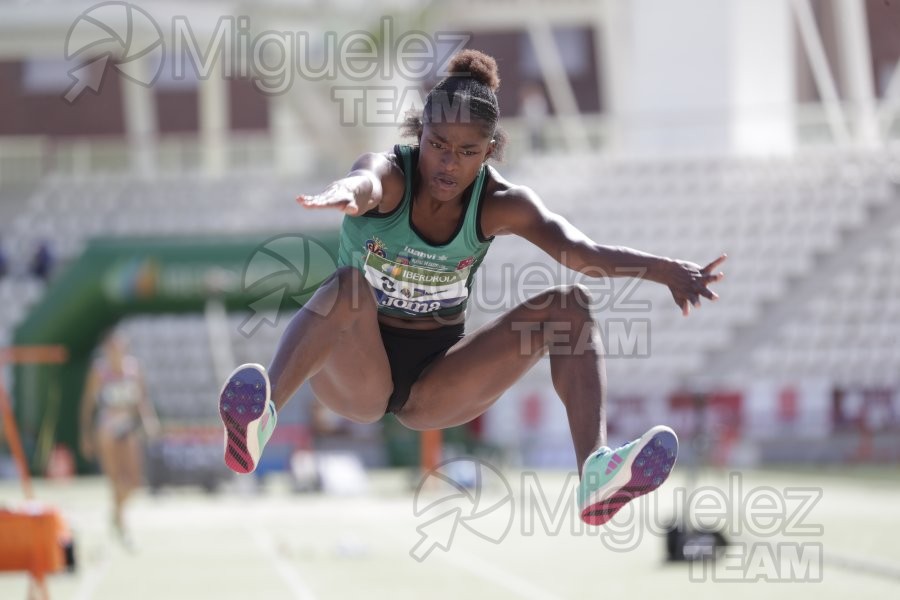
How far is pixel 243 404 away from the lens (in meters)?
4.32

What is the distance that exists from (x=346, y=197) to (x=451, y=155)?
2.05ft

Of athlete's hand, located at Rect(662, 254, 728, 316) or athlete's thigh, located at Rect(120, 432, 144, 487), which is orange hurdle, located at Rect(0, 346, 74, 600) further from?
athlete's thigh, located at Rect(120, 432, 144, 487)

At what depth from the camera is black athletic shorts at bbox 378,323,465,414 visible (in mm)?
5109

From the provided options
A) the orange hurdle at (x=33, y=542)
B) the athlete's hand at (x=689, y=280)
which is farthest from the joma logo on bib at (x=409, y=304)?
the orange hurdle at (x=33, y=542)

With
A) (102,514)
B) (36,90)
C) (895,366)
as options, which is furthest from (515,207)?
(36,90)

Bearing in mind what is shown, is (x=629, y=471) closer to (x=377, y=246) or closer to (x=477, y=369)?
(x=477, y=369)

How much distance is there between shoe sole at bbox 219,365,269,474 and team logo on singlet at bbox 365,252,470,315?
67cm

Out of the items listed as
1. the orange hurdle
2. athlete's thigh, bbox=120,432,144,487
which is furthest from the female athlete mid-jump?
athlete's thigh, bbox=120,432,144,487

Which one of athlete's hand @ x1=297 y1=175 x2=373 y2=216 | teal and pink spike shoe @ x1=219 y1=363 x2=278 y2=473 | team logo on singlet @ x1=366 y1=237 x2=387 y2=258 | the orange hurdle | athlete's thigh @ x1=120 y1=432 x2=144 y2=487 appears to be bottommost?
athlete's thigh @ x1=120 y1=432 x2=144 y2=487

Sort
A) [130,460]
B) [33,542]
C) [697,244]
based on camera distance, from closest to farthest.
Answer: [33,542], [130,460], [697,244]

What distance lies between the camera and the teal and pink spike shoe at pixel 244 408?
432cm

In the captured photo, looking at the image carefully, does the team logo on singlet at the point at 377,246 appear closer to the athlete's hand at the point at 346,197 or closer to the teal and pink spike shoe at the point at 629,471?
the athlete's hand at the point at 346,197

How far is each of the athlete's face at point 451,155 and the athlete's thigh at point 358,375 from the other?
1.77ft

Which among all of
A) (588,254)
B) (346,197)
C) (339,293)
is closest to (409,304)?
(339,293)
